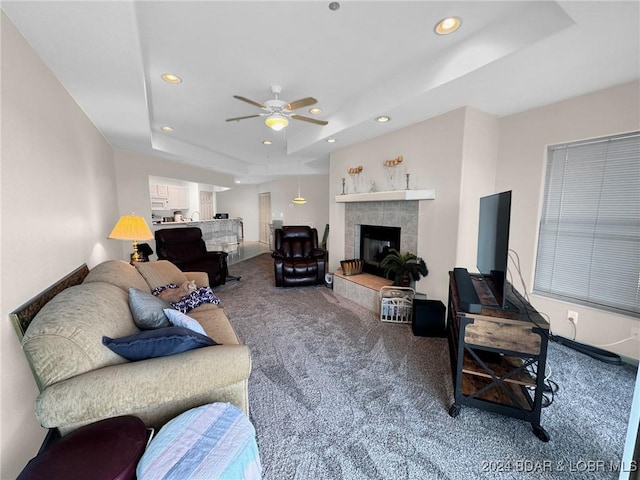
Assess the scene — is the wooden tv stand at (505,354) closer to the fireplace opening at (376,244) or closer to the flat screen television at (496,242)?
the flat screen television at (496,242)

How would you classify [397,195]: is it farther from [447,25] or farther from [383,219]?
[447,25]

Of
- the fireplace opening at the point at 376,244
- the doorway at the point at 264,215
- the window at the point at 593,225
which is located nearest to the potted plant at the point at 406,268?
the fireplace opening at the point at 376,244

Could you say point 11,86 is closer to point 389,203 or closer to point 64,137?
point 64,137

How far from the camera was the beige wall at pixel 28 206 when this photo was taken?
1.16 metres

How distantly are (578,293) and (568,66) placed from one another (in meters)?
2.09

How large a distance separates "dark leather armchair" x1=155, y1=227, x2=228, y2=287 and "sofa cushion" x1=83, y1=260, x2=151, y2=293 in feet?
5.96

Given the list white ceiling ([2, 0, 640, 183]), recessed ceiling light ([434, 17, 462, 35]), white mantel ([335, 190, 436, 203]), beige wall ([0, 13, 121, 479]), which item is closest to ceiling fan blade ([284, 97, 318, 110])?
white ceiling ([2, 0, 640, 183])

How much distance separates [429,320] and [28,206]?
3.27 meters

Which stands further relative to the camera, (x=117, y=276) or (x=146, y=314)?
(x=117, y=276)

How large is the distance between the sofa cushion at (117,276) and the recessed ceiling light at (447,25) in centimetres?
305

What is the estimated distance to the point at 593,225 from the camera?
2453mm

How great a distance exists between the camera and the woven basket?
13.7 feet

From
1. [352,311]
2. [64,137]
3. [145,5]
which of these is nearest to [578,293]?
[352,311]

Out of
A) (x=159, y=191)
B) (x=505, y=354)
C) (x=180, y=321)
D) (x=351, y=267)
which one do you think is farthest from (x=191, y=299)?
(x=159, y=191)
